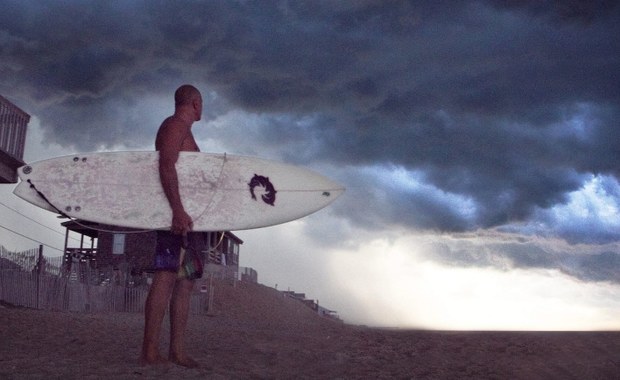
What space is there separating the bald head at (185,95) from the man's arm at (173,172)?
22cm

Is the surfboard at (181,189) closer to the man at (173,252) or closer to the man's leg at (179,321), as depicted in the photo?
the man at (173,252)

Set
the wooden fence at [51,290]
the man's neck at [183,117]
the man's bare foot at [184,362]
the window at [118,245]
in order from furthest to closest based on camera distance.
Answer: the window at [118,245], the wooden fence at [51,290], the man's neck at [183,117], the man's bare foot at [184,362]

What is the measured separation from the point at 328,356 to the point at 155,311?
1.77 m

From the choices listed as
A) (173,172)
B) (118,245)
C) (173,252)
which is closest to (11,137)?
(173,172)

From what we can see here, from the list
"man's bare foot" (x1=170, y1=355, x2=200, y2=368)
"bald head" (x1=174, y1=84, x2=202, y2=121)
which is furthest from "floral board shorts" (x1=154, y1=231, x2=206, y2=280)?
"bald head" (x1=174, y1=84, x2=202, y2=121)

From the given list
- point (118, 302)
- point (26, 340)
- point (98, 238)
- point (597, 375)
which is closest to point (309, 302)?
point (98, 238)

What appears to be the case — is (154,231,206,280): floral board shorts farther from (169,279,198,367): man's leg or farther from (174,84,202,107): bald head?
(174,84,202,107): bald head

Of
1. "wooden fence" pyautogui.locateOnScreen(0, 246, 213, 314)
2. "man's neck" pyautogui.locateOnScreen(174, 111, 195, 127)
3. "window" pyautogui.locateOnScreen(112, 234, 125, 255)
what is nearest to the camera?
"man's neck" pyautogui.locateOnScreen(174, 111, 195, 127)

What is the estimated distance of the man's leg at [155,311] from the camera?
432cm

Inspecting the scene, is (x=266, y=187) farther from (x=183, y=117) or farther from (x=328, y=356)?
(x=328, y=356)

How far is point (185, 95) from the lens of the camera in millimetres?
4777

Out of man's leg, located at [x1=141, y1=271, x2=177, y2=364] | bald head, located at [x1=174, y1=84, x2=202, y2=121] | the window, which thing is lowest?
man's leg, located at [x1=141, y1=271, x2=177, y2=364]

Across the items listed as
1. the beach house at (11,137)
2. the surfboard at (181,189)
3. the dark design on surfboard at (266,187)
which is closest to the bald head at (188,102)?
the surfboard at (181,189)

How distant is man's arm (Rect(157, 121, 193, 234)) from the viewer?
14.5ft
